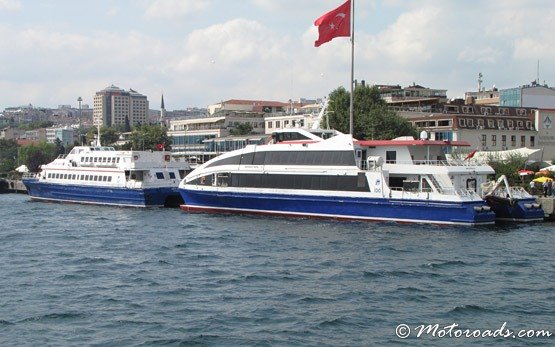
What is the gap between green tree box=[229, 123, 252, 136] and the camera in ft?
303

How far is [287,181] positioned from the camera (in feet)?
133

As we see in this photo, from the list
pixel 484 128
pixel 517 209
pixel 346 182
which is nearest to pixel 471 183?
pixel 517 209

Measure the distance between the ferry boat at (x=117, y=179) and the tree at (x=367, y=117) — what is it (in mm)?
14437

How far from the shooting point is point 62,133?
195 metres

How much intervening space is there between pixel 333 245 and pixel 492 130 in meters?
43.9

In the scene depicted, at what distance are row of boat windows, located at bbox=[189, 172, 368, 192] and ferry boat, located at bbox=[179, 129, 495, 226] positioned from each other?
0.17ft

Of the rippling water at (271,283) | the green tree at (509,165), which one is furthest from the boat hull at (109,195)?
the green tree at (509,165)

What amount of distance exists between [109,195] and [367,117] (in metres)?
22.9

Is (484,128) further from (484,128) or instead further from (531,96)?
(531,96)

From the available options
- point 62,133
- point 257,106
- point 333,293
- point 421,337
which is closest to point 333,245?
point 333,293

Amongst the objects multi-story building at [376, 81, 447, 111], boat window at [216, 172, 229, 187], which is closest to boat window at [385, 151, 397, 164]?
boat window at [216, 172, 229, 187]

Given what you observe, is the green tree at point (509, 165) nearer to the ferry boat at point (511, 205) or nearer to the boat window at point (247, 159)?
the ferry boat at point (511, 205)

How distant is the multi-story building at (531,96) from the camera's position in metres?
87.1

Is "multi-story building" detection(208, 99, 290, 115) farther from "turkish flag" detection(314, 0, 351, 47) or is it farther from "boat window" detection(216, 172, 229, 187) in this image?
"turkish flag" detection(314, 0, 351, 47)
